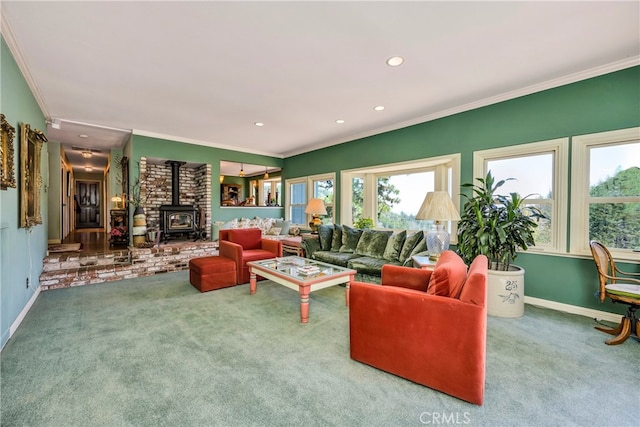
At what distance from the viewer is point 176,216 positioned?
6.06m

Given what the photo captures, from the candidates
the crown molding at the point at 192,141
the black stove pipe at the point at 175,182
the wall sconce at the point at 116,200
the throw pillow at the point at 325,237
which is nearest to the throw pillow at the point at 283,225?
the crown molding at the point at 192,141

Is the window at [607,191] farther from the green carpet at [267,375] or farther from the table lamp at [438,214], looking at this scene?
the table lamp at [438,214]

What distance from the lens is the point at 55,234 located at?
6.11 meters

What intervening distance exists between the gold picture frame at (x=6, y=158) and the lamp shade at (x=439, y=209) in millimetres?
4056

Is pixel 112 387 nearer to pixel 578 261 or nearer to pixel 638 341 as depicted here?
pixel 638 341

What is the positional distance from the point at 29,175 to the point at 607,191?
644 cm

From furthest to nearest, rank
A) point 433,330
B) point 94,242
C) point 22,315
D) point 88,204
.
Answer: point 88,204 → point 94,242 → point 22,315 → point 433,330

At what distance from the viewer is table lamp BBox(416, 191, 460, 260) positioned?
3.20 m

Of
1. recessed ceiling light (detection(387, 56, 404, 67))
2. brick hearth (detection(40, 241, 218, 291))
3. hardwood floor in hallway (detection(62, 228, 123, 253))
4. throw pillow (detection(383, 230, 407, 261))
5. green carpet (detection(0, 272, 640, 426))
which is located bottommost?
A: green carpet (detection(0, 272, 640, 426))

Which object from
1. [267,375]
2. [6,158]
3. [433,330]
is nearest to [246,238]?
[6,158]

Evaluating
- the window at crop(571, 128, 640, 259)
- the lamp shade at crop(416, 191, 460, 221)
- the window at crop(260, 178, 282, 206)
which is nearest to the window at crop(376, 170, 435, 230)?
the lamp shade at crop(416, 191, 460, 221)

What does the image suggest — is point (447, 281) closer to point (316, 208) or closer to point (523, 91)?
point (523, 91)

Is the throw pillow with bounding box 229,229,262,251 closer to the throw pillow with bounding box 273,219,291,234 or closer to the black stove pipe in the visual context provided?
the throw pillow with bounding box 273,219,291,234

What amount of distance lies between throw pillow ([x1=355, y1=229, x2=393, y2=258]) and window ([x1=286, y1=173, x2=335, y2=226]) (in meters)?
1.62
